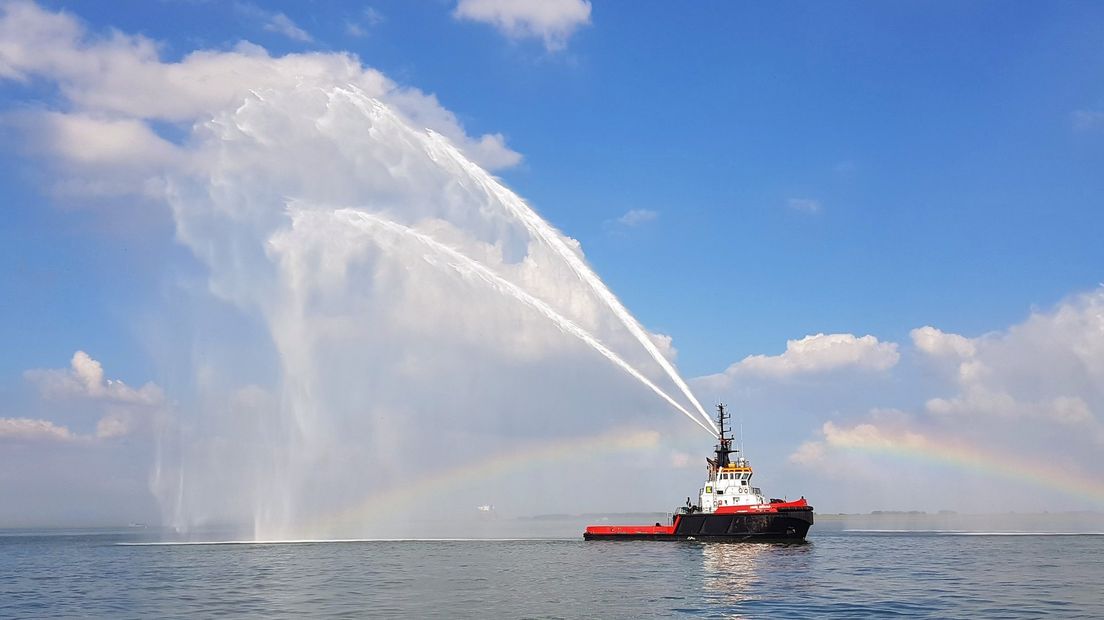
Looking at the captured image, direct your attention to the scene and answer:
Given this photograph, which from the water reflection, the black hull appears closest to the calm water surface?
the water reflection

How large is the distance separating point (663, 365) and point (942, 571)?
22.9 meters

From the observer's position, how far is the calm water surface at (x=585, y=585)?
35875mm

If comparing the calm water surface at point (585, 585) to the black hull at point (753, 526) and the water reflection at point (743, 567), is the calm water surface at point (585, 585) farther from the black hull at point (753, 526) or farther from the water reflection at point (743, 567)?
the black hull at point (753, 526)

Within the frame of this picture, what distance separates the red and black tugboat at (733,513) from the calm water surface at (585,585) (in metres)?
2.65

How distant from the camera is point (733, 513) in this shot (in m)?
75.9

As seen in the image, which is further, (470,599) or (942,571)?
(942,571)

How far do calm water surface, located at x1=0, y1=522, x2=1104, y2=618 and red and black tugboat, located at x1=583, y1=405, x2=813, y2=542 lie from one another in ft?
8.70

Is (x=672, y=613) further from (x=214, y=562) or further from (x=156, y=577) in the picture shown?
(x=214, y=562)

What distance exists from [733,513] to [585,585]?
34516 mm

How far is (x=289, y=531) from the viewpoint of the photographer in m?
92.4

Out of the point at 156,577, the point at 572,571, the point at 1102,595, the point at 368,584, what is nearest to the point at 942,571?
the point at 1102,595

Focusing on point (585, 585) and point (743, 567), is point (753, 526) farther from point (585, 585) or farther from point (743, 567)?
point (585, 585)

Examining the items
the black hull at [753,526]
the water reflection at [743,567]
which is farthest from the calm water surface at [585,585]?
the black hull at [753,526]

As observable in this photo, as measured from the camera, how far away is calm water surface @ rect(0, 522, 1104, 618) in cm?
3588
